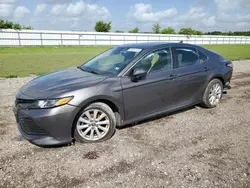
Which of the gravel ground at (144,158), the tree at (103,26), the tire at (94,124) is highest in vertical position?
the tree at (103,26)

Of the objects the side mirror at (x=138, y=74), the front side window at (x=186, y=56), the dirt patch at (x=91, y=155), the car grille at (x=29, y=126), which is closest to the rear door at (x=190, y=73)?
the front side window at (x=186, y=56)

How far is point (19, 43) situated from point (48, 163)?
33.1m

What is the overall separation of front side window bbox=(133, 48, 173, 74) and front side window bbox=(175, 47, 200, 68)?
0.80ft

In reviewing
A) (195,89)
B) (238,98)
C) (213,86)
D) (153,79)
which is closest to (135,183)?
(153,79)

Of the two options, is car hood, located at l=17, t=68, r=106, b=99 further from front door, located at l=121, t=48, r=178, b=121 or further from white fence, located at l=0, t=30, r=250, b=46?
white fence, located at l=0, t=30, r=250, b=46

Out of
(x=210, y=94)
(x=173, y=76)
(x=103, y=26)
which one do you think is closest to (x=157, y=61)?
(x=173, y=76)

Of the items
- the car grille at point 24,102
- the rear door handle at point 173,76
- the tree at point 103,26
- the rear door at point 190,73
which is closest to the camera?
the car grille at point 24,102

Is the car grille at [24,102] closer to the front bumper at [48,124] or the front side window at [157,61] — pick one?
the front bumper at [48,124]

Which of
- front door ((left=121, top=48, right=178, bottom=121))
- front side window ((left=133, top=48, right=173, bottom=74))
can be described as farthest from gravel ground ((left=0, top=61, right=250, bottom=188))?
front side window ((left=133, top=48, right=173, bottom=74))

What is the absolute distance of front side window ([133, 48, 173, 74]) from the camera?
12.9ft

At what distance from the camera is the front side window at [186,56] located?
176 inches

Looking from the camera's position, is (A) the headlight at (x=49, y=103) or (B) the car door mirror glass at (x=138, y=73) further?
(B) the car door mirror glass at (x=138, y=73)

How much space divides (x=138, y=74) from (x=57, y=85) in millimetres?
1343

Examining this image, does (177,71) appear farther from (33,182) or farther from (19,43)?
(19,43)
